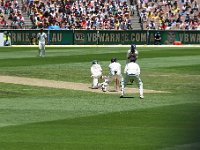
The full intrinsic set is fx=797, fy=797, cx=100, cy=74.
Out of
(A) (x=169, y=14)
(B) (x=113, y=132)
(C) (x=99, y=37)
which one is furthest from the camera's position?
(A) (x=169, y=14)

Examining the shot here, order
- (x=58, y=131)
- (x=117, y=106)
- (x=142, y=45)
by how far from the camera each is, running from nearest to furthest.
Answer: (x=58, y=131) → (x=117, y=106) → (x=142, y=45)

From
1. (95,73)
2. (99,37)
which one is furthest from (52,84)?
(99,37)

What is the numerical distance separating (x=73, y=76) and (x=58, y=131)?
65.6 feet

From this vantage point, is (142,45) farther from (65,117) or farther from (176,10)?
(65,117)

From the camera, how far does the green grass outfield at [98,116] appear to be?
19.9 m

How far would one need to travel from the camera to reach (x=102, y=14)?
82.8m

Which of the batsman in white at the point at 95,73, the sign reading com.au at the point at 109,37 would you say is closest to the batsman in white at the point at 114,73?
the batsman in white at the point at 95,73

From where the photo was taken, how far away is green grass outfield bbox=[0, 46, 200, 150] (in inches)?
782

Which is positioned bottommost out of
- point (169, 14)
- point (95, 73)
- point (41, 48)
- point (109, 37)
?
point (109, 37)

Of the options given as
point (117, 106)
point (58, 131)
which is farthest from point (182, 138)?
point (117, 106)

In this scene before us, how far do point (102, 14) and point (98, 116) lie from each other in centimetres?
5783

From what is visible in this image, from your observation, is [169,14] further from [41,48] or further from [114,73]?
[114,73]

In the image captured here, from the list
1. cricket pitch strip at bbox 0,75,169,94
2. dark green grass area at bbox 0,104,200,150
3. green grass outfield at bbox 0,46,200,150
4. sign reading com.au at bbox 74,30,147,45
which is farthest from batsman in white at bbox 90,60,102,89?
sign reading com.au at bbox 74,30,147,45

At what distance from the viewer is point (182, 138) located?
20359 mm
